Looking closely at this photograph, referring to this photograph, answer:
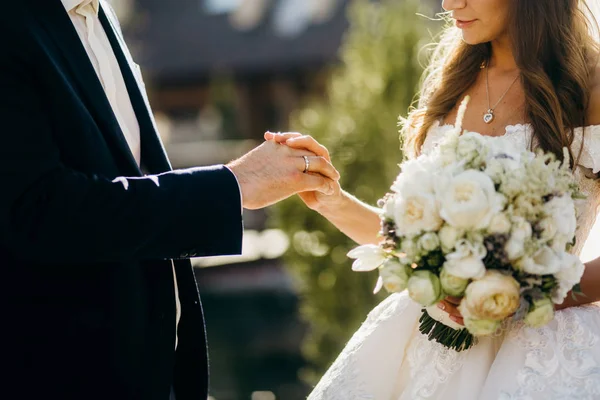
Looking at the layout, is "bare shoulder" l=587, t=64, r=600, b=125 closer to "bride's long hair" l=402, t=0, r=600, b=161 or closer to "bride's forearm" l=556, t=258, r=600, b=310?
"bride's long hair" l=402, t=0, r=600, b=161

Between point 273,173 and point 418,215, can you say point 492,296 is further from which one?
point 273,173

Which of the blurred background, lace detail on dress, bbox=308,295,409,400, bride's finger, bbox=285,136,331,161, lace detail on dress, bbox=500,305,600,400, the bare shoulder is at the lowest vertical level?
the blurred background

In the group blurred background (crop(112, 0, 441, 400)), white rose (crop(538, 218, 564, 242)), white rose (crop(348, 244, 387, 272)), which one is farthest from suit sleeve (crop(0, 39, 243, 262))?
blurred background (crop(112, 0, 441, 400))

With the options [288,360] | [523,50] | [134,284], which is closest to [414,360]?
[134,284]

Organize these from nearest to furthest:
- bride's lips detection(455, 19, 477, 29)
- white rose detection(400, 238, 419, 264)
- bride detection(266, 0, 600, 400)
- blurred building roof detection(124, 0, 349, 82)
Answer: white rose detection(400, 238, 419, 264) → bride detection(266, 0, 600, 400) → bride's lips detection(455, 19, 477, 29) → blurred building roof detection(124, 0, 349, 82)

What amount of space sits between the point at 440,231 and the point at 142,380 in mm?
894

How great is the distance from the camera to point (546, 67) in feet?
8.68

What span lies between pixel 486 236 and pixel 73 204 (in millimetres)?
1006

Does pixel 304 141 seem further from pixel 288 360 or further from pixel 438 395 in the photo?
pixel 288 360

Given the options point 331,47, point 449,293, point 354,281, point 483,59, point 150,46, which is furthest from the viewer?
point 150,46

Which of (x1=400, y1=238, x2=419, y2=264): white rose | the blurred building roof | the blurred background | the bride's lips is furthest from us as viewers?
the blurred building roof

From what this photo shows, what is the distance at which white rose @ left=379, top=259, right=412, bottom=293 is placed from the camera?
82.0 inches

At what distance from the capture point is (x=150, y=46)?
95.1 feet

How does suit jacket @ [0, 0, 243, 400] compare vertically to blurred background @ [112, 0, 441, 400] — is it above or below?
above
